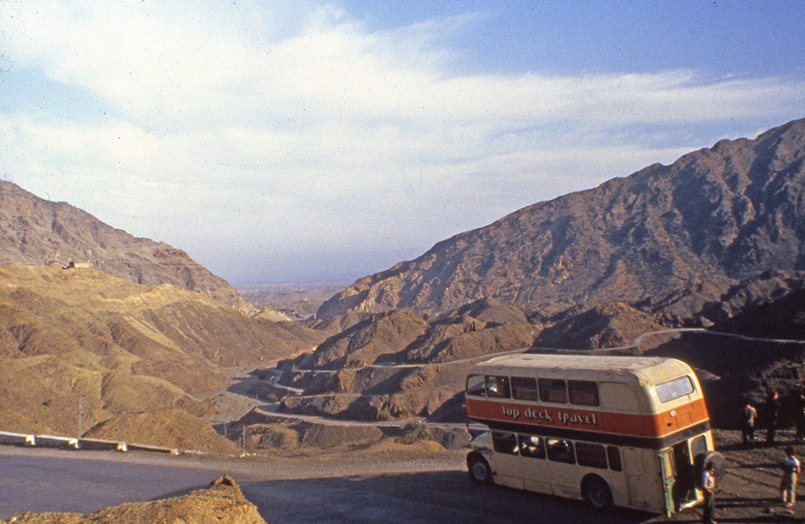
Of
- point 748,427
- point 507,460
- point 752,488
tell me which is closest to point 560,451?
point 507,460

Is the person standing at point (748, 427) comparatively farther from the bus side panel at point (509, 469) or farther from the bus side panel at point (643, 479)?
the bus side panel at point (509, 469)

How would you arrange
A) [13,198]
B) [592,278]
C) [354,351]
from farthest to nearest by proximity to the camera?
[13,198]
[592,278]
[354,351]

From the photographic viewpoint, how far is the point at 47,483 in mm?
15719

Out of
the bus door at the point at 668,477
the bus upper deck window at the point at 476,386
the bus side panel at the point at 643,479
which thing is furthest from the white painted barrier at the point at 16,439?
the bus door at the point at 668,477

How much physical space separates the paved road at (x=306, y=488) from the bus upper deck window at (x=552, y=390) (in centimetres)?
240

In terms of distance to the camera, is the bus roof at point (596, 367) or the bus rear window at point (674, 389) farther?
the bus roof at point (596, 367)

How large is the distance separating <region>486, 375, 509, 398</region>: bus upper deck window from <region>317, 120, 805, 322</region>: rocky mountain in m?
66.8

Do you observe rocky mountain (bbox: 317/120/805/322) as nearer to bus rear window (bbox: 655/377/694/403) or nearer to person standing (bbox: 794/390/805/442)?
person standing (bbox: 794/390/805/442)

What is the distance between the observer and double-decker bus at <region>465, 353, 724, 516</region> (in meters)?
10.6

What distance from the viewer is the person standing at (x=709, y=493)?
33.4ft

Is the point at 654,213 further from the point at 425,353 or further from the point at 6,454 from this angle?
the point at 6,454

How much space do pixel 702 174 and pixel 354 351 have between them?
331ft

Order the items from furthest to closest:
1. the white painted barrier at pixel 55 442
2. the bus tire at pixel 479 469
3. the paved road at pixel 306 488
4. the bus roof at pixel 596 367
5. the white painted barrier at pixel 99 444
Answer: the white painted barrier at pixel 55 442, the white painted barrier at pixel 99 444, the bus tire at pixel 479 469, the paved road at pixel 306 488, the bus roof at pixel 596 367

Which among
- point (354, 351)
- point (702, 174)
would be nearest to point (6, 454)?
point (354, 351)
